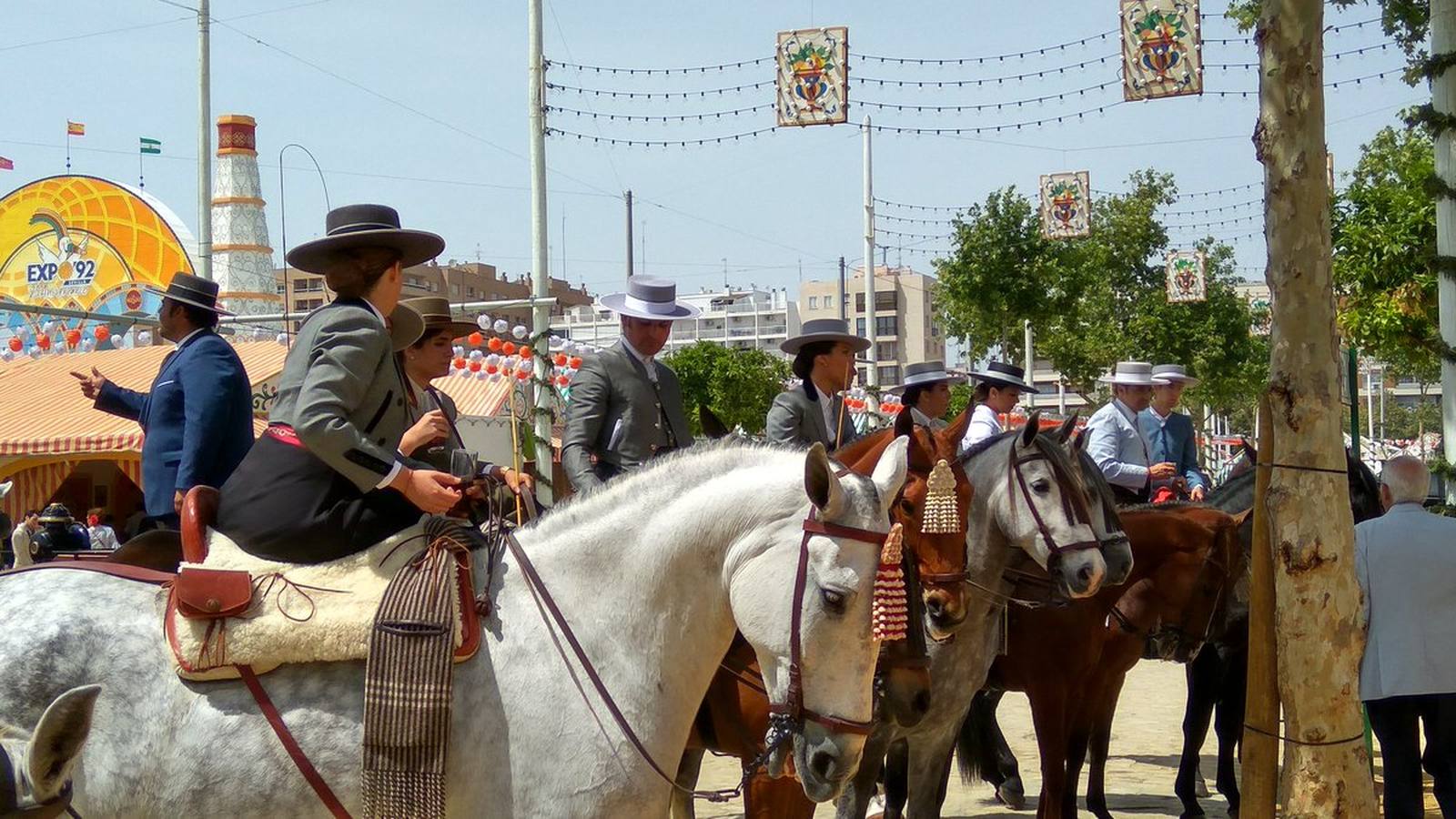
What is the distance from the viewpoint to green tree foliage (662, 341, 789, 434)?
41.7 m

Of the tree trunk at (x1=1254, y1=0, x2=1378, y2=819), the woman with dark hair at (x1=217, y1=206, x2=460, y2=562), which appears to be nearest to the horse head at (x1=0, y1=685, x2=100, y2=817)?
the woman with dark hair at (x1=217, y1=206, x2=460, y2=562)

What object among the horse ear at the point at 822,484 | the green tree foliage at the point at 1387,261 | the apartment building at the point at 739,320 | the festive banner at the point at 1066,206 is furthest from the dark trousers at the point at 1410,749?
the apartment building at the point at 739,320

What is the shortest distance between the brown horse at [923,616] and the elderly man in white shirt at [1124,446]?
339cm

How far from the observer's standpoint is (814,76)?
55.3ft

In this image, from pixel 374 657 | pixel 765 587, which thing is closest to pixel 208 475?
pixel 374 657

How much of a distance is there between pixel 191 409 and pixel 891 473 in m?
2.73

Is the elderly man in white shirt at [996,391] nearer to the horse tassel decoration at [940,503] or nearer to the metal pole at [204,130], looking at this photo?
the horse tassel decoration at [940,503]

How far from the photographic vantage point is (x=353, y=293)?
3973mm

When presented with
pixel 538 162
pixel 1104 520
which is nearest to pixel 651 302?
pixel 1104 520

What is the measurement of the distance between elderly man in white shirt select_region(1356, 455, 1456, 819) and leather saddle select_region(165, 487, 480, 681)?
4.28 meters

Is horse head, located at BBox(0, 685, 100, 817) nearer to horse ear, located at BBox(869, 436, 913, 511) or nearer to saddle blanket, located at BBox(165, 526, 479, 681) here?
saddle blanket, located at BBox(165, 526, 479, 681)

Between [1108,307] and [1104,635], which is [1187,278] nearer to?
[1108,307]

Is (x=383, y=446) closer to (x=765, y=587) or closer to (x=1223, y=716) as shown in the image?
(x=765, y=587)

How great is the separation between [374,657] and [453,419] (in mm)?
2945
